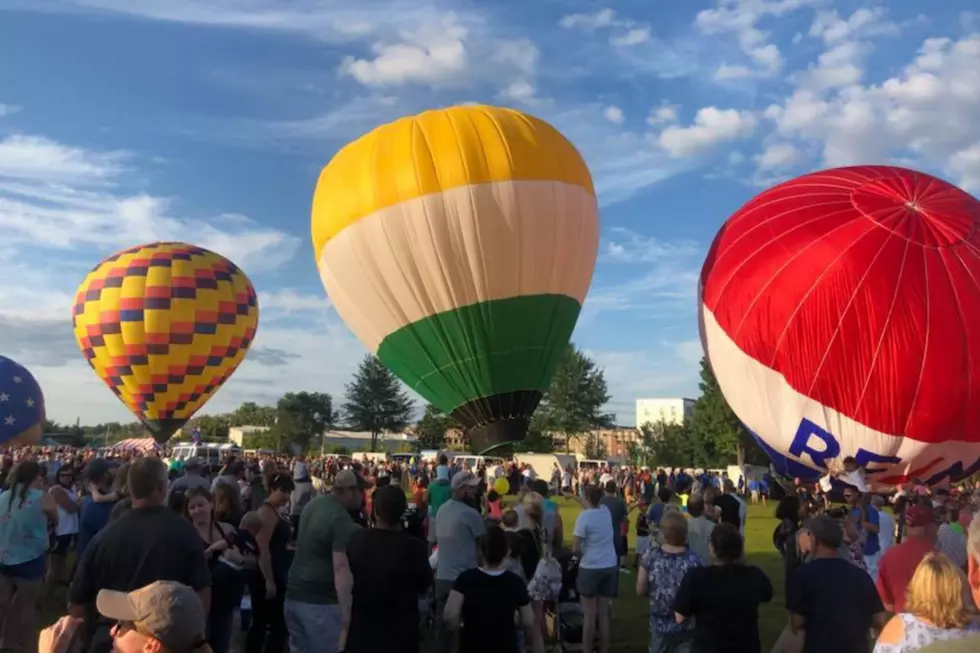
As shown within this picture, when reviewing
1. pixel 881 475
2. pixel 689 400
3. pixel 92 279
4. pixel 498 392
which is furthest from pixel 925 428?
pixel 689 400

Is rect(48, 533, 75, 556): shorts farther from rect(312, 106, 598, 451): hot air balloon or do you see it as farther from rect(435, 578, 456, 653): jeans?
rect(312, 106, 598, 451): hot air balloon

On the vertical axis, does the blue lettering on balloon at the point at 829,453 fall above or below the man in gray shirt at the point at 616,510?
above

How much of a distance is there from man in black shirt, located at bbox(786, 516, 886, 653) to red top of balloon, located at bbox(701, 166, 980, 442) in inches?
319

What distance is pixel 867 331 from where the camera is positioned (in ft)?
37.8

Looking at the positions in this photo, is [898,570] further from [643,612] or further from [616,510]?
[643,612]

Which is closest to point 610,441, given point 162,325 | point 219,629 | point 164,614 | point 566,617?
point 162,325

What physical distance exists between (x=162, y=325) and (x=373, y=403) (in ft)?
144

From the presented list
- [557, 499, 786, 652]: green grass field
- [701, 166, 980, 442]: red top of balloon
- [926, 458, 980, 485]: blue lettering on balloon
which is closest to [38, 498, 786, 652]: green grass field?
[557, 499, 786, 652]: green grass field

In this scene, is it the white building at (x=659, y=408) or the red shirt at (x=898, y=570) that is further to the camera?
the white building at (x=659, y=408)

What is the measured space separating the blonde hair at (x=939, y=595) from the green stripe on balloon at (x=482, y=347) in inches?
477

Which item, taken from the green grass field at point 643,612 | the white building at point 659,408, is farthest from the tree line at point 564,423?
the green grass field at point 643,612

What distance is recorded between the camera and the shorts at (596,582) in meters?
6.46

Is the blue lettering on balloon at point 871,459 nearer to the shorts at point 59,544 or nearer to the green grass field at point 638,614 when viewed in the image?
the green grass field at point 638,614

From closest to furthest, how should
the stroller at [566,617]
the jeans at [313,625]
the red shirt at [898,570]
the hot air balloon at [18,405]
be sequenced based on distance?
the red shirt at [898,570] < the jeans at [313,625] < the stroller at [566,617] < the hot air balloon at [18,405]
